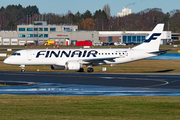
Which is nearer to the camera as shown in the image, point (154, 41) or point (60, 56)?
point (60, 56)

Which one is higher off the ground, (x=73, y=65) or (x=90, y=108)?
(x=73, y=65)

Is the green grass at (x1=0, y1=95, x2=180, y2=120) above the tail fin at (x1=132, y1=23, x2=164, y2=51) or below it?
below

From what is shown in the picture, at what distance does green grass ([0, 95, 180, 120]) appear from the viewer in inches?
656

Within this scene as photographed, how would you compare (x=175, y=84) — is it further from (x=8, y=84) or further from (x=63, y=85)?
(x=8, y=84)

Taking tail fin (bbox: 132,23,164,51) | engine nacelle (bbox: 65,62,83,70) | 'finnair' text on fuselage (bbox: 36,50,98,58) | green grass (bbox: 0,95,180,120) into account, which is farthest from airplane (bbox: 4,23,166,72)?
green grass (bbox: 0,95,180,120)

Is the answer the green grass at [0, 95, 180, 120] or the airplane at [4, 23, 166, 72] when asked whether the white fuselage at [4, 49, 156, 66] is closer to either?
the airplane at [4, 23, 166, 72]

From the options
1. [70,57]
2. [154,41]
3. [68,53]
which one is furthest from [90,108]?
[154,41]

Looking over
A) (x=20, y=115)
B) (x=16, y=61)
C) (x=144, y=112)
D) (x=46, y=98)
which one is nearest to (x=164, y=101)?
(x=144, y=112)

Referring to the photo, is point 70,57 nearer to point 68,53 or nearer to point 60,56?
point 68,53

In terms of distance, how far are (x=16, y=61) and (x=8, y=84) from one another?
48.4 ft

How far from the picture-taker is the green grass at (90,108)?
656 inches

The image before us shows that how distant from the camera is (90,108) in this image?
19.2m

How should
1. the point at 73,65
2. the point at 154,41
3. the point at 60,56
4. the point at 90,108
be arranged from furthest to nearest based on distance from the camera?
the point at 154,41 → the point at 60,56 → the point at 73,65 → the point at 90,108

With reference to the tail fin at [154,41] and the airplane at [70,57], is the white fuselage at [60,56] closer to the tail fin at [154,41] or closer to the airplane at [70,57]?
the airplane at [70,57]
